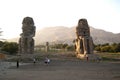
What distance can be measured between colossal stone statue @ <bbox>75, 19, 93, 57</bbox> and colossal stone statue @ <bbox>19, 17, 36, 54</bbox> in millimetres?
10086

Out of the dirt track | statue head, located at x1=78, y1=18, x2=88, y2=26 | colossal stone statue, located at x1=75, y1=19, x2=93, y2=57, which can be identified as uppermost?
statue head, located at x1=78, y1=18, x2=88, y2=26

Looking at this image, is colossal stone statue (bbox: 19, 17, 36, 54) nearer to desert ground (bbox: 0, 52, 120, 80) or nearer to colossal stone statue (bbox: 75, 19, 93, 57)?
colossal stone statue (bbox: 75, 19, 93, 57)

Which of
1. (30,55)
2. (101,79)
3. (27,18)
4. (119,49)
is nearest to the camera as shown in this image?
(101,79)

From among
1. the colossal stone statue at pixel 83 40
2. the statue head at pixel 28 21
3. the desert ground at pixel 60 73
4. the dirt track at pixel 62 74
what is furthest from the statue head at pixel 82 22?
the dirt track at pixel 62 74

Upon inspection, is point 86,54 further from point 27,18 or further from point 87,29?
point 27,18

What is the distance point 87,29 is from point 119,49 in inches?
976

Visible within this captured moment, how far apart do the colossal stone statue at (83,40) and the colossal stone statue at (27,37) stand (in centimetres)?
1009

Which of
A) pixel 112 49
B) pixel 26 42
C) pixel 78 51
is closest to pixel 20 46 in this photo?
pixel 26 42

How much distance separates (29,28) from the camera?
63.0 metres

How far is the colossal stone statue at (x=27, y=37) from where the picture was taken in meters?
61.2

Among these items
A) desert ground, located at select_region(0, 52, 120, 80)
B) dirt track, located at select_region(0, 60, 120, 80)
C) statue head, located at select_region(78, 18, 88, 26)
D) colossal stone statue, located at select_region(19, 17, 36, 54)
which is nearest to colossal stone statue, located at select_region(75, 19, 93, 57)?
statue head, located at select_region(78, 18, 88, 26)

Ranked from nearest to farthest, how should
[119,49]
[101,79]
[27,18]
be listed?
1. [101,79]
2. [27,18]
3. [119,49]

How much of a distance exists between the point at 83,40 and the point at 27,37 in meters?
11.8

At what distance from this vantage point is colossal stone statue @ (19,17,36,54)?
2409 inches
